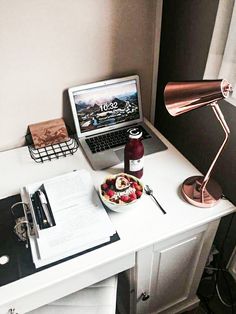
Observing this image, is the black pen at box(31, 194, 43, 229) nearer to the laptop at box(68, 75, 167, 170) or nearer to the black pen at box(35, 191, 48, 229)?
the black pen at box(35, 191, 48, 229)

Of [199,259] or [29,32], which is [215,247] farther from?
[29,32]

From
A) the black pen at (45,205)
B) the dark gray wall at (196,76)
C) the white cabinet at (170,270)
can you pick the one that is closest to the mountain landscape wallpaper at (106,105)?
the dark gray wall at (196,76)

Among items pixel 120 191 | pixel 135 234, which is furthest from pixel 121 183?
pixel 135 234

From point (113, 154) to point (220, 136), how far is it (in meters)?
0.44

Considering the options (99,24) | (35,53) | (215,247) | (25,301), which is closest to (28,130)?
(35,53)

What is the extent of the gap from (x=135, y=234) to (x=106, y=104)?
55 centimetres

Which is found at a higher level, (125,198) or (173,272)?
(125,198)

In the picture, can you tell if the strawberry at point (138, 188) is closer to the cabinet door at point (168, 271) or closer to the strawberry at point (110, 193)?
the strawberry at point (110, 193)

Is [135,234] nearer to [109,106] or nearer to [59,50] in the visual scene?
[109,106]

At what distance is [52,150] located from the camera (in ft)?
3.82

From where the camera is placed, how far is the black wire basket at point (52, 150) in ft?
3.71

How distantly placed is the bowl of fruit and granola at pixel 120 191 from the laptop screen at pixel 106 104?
0.33m

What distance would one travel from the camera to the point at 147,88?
4.30 feet

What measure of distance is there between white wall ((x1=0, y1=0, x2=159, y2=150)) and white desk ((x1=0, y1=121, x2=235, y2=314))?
0.18 metres
